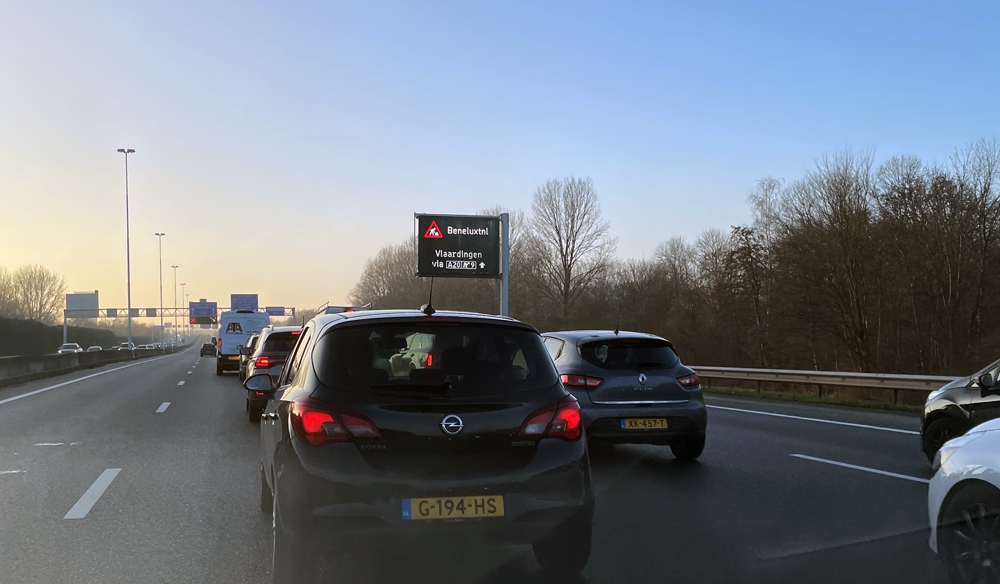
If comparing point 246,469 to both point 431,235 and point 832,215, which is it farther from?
point 832,215

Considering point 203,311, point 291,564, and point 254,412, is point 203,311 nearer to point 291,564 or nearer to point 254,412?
point 254,412

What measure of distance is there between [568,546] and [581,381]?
4636 mm

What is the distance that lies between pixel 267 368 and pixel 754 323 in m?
32.8

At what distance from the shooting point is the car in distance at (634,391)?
8555 millimetres

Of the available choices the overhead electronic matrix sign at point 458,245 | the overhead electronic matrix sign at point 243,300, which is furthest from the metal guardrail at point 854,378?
the overhead electronic matrix sign at point 243,300

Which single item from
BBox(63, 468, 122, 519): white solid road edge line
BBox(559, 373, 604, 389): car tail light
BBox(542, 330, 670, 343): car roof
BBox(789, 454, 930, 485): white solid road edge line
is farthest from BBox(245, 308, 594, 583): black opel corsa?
BBox(789, 454, 930, 485): white solid road edge line

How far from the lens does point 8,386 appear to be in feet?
74.0

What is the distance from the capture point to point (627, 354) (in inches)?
353

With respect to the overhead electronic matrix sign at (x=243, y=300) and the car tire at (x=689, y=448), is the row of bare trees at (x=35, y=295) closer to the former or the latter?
the overhead electronic matrix sign at (x=243, y=300)

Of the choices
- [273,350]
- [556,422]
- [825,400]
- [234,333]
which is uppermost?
[556,422]

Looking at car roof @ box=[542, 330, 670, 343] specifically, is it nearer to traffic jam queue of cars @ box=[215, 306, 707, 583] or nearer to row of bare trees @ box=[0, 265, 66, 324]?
traffic jam queue of cars @ box=[215, 306, 707, 583]

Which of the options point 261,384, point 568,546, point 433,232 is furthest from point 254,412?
point 433,232

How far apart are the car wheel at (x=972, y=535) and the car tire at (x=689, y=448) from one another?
4674mm

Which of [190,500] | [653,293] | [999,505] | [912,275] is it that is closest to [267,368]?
[190,500]
